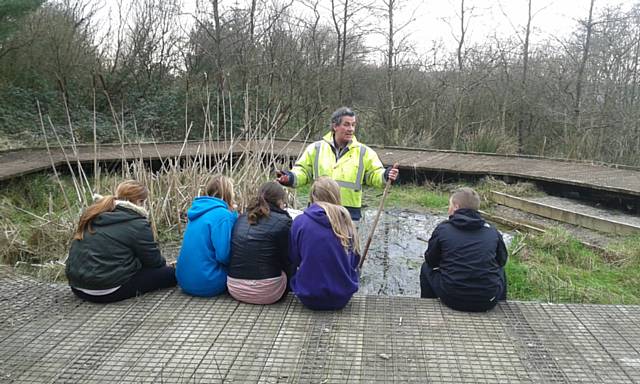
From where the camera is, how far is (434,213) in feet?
20.5

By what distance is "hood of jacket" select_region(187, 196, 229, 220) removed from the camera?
2780mm

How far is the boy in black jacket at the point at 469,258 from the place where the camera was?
2617 mm

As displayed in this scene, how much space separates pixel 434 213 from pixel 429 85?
7.27m

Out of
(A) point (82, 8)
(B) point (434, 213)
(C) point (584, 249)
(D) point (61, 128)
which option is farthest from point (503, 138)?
(A) point (82, 8)

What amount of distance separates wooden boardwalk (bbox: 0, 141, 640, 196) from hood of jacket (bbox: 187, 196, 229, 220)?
2645 millimetres

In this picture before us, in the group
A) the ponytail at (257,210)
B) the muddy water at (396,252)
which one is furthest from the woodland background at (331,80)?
the ponytail at (257,210)

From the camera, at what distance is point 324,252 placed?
8.21 feet

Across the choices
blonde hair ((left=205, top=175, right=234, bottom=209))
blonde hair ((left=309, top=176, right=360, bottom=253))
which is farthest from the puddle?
blonde hair ((left=205, top=175, right=234, bottom=209))

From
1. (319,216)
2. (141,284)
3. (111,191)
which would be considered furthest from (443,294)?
(111,191)

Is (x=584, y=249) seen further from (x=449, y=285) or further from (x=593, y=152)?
(x=593, y=152)

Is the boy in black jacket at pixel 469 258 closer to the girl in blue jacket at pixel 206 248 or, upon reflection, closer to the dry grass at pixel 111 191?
the girl in blue jacket at pixel 206 248

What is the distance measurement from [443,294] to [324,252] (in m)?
0.78

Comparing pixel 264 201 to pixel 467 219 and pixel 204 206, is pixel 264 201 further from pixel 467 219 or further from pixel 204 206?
pixel 467 219

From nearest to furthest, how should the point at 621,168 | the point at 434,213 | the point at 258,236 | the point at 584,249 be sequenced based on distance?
1. the point at 258,236
2. the point at 584,249
3. the point at 434,213
4. the point at 621,168
